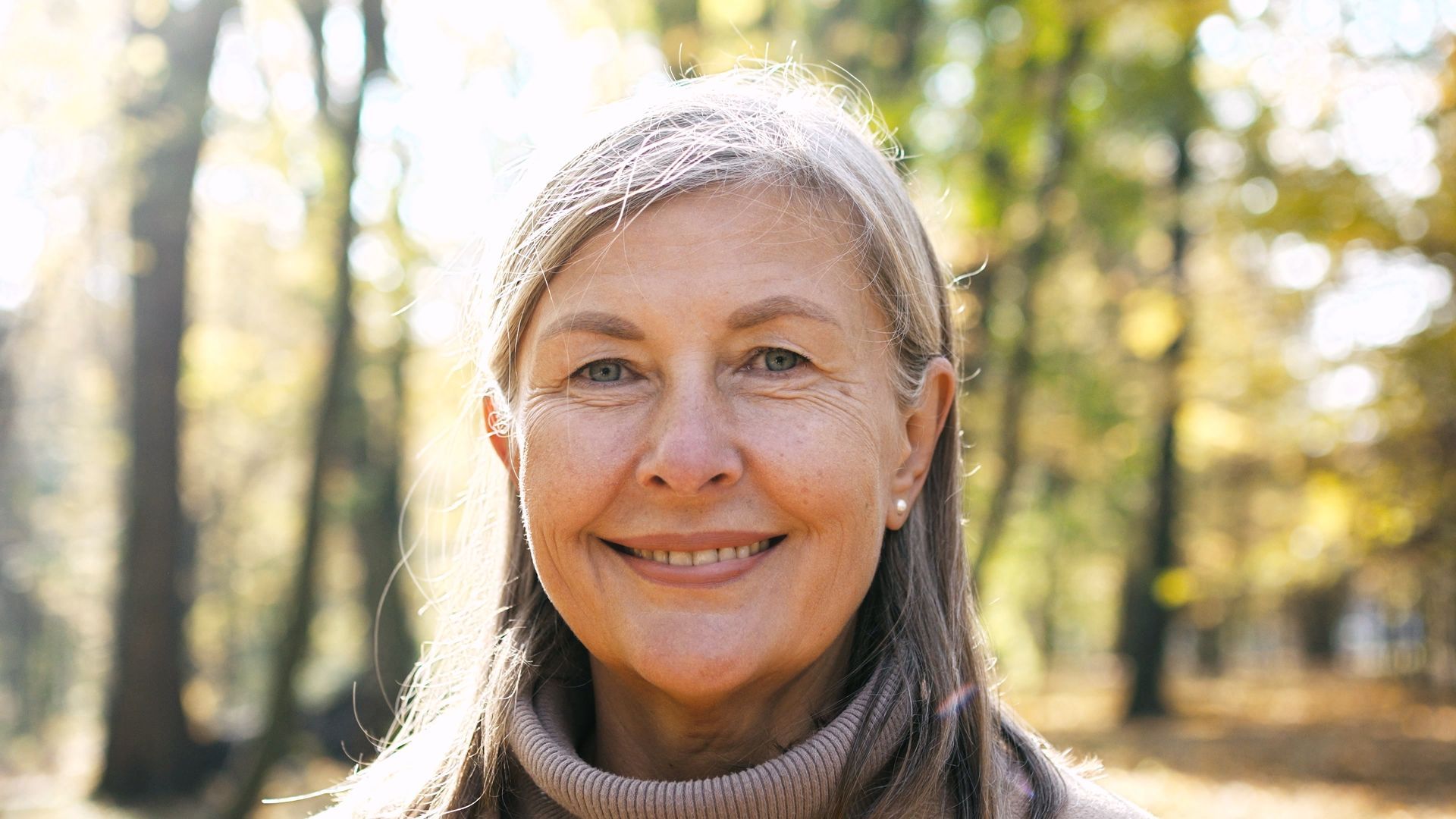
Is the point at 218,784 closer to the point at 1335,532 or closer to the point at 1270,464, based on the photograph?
the point at 1335,532

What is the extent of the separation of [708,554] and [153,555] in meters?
11.7

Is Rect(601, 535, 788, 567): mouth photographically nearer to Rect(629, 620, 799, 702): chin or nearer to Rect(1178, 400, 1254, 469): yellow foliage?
Result: Rect(629, 620, 799, 702): chin

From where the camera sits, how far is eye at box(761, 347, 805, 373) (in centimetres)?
195

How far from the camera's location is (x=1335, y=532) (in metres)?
11.0

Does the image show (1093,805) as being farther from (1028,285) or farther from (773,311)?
(1028,285)

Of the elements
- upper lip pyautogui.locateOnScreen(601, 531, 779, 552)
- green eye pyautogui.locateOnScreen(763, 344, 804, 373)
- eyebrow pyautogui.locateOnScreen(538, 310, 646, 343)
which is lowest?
upper lip pyautogui.locateOnScreen(601, 531, 779, 552)

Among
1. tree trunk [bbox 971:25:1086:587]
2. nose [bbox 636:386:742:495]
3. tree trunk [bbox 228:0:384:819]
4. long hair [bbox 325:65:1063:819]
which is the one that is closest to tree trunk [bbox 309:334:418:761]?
tree trunk [bbox 228:0:384:819]

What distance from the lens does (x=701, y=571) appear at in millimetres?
1910

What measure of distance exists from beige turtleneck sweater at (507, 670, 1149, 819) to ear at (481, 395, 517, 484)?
1.53 feet

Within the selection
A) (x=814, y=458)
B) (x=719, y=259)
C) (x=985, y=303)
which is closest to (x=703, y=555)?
(x=814, y=458)

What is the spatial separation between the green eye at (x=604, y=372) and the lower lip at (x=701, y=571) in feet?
1.07

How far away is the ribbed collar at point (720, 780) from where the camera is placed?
1.81 m

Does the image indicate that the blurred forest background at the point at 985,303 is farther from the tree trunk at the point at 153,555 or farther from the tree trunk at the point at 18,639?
the tree trunk at the point at 18,639

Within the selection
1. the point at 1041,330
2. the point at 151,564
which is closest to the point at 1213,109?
the point at 1041,330
